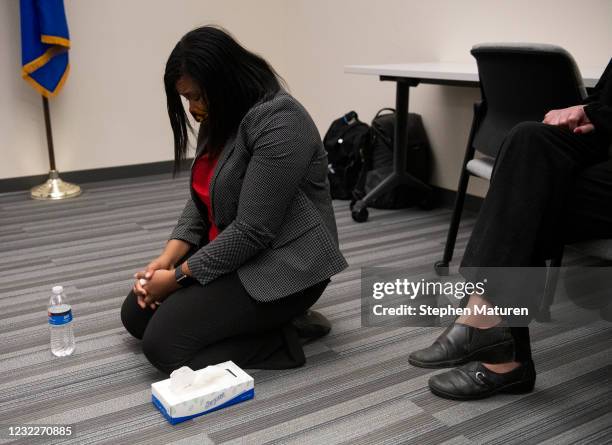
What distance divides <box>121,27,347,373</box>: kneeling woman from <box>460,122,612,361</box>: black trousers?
38 cm

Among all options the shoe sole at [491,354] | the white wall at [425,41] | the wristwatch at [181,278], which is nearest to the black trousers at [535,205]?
the shoe sole at [491,354]

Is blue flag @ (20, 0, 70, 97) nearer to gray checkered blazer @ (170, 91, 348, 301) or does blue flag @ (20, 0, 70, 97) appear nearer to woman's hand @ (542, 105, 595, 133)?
gray checkered blazer @ (170, 91, 348, 301)

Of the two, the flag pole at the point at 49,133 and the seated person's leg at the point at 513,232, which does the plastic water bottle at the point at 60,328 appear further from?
the flag pole at the point at 49,133

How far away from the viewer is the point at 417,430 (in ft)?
4.46

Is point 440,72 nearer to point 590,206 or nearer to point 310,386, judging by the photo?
point 590,206

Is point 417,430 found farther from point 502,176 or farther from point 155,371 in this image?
point 155,371

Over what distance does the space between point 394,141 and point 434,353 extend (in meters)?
1.62

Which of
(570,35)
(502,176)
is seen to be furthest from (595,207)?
(570,35)

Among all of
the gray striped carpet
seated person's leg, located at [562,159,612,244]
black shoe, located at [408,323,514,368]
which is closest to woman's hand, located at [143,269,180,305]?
the gray striped carpet

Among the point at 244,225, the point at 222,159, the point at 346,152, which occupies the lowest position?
the point at 346,152

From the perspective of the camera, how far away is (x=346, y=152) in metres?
3.29

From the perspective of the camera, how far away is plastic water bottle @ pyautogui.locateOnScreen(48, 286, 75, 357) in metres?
1.71

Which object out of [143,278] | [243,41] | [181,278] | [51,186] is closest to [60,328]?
[143,278]

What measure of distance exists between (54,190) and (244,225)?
2.35m
